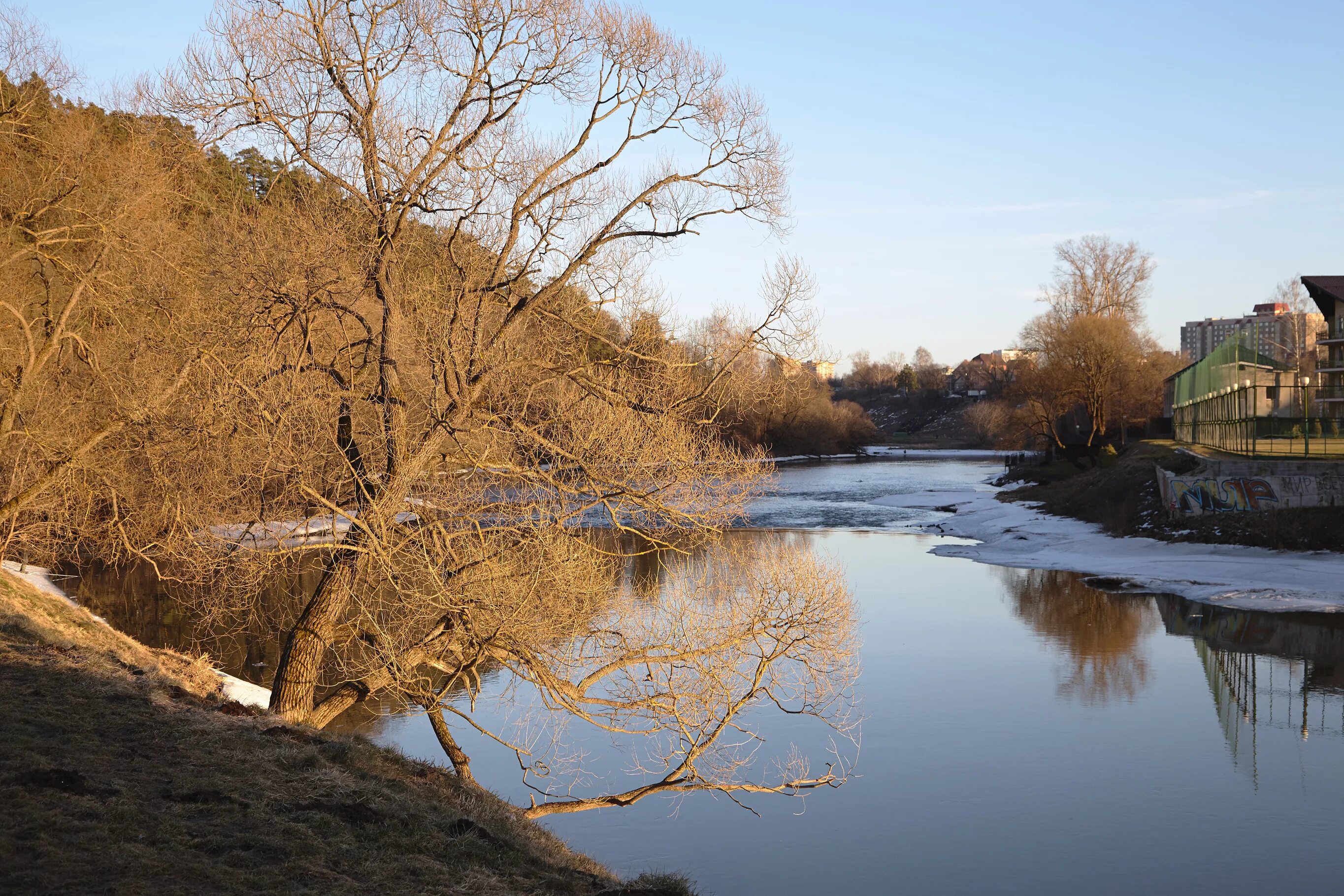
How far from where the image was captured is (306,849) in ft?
19.4

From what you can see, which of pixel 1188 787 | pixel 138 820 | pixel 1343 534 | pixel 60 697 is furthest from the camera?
pixel 1343 534

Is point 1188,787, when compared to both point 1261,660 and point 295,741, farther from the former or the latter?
point 295,741

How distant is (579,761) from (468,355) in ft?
16.4

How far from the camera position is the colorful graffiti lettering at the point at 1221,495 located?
24.8 m

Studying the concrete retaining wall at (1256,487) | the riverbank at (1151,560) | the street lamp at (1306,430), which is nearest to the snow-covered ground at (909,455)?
the riverbank at (1151,560)

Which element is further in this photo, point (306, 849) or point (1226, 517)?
point (1226, 517)

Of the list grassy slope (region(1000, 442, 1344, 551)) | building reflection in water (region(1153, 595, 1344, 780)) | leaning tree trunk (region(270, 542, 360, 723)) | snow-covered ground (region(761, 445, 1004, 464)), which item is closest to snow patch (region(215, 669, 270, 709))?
leaning tree trunk (region(270, 542, 360, 723))

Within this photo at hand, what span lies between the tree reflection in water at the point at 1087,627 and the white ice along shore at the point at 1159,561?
1146mm

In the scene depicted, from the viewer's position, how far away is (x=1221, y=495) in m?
25.7

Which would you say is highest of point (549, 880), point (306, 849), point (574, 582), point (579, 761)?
point (574, 582)

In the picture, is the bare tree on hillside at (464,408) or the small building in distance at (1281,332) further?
the small building in distance at (1281,332)

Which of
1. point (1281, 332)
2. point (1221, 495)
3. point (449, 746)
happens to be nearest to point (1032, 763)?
point (449, 746)

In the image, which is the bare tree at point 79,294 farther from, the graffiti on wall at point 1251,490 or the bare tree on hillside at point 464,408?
the graffiti on wall at point 1251,490

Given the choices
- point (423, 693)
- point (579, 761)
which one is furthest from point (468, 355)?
point (579, 761)
